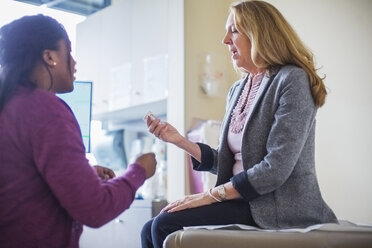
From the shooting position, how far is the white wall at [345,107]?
1696mm

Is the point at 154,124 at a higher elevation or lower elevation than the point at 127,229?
higher

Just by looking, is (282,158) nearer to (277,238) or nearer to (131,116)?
(277,238)

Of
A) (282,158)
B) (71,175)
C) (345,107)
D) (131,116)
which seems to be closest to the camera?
(71,175)

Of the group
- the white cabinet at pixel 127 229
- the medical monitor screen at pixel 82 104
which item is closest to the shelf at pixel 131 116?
the white cabinet at pixel 127 229

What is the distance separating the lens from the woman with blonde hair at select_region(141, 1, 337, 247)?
3.31 feet

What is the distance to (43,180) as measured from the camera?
752 mm

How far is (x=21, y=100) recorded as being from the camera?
29.8 inches

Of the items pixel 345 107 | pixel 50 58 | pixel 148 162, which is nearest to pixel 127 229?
pixel 345 107

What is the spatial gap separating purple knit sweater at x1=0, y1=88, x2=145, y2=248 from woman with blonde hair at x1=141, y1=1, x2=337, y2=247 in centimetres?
36

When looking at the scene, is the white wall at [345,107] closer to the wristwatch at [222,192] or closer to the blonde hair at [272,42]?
the blonde hair at [272,42]

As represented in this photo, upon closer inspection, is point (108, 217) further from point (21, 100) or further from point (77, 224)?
point (21, 100)

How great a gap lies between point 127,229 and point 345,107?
1.13 m

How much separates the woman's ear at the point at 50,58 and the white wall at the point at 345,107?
4.27ft

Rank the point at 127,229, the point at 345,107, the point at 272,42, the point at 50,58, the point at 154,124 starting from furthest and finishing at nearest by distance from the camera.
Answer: the point at 127,229 < the point at 345,107 < the point at 154,124 < the point at 272,42 < the point at 50,58
